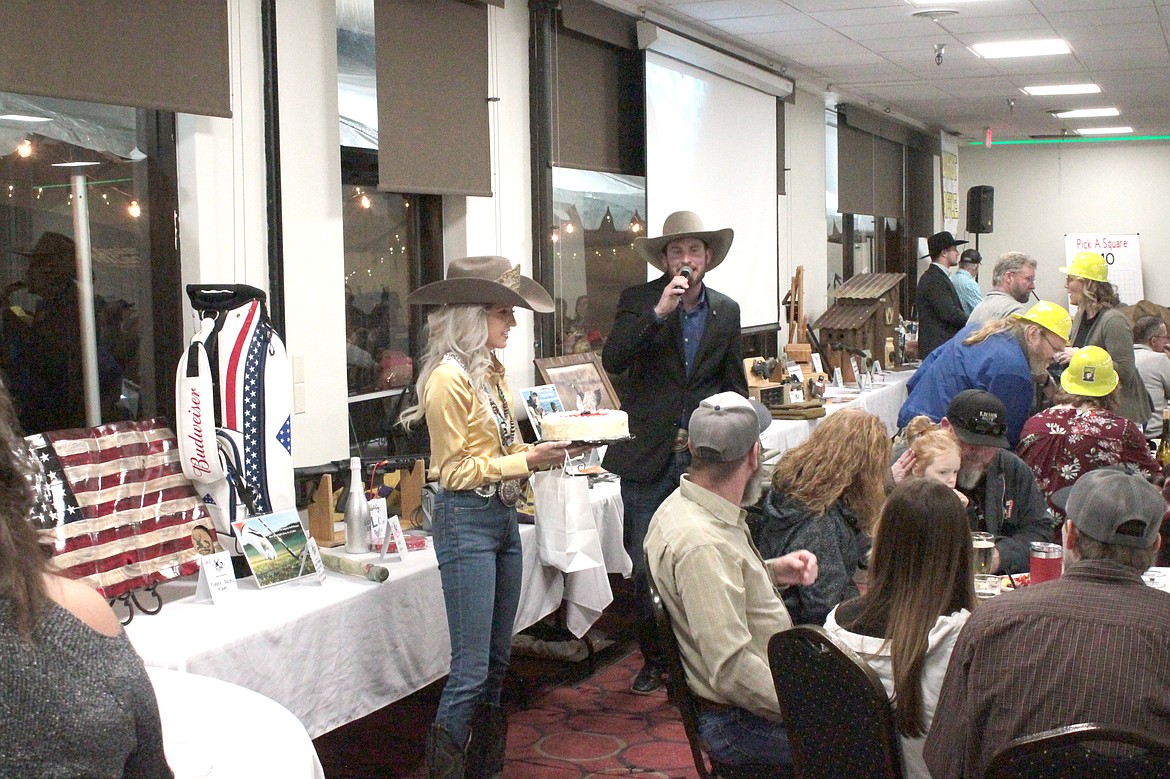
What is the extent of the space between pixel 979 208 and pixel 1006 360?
8.78 m

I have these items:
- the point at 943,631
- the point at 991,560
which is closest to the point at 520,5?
the point at 991,560

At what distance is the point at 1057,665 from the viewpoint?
177cm

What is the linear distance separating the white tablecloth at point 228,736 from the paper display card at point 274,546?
2.39ft

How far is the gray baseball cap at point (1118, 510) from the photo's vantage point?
1871 millimetres

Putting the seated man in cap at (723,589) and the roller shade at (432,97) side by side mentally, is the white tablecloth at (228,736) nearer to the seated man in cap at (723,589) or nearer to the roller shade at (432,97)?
the seated man in cap at (723,589)

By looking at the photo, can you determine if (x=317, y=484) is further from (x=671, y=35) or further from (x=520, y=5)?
(x=671, y=35)

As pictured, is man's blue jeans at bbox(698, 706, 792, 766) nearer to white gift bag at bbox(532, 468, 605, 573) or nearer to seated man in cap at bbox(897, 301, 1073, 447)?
white gift bag at bbox(532, 468, 605, 573)

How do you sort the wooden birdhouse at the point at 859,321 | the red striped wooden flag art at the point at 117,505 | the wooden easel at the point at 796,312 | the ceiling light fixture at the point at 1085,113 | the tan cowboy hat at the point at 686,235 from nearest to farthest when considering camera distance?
the red striped wooden flag art at the point at 117,505 → the tan cowboy hat at the point at 686,235 → the wooden easel at the point at 796,312 → the wooden birdhouse at the point at 859,321 → the ceiling light fixture at the point at 1085,113

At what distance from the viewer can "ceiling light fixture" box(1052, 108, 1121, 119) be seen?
35.1 ft

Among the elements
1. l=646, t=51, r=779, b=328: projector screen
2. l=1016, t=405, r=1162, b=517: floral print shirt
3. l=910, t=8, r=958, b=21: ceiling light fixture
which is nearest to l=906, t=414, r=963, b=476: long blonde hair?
l=1016, t=405, r=1162, b=517: floral print shirt

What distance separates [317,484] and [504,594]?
923 millimetres

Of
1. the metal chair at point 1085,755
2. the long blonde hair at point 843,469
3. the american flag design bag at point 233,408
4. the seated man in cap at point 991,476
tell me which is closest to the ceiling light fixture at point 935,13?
the seated man in cap at point 991,476

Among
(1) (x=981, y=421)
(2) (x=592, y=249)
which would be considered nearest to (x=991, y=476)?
(1) (x=981, y=421)

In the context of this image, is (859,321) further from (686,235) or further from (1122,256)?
(1122,256)
